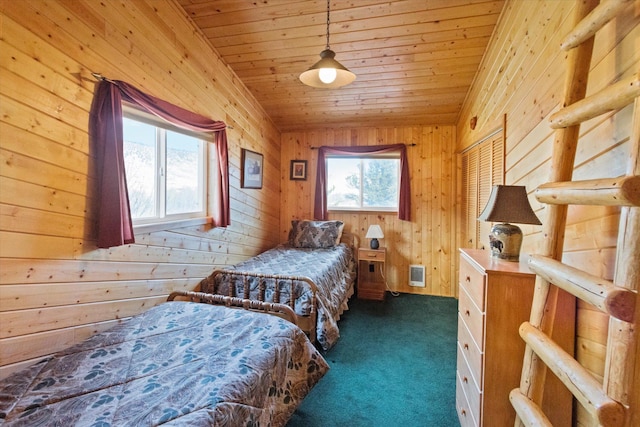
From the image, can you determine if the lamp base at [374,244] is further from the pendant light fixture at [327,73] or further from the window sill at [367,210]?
the pendant light fixture at [327,73]

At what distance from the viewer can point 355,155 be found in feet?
13.6

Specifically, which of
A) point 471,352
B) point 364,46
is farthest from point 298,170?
point 471,352

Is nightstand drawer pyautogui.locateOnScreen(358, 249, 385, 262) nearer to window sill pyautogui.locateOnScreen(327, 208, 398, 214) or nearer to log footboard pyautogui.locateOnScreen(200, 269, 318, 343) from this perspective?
window sill pyautogui.locateOnScreen(327, 208, 398, 214)

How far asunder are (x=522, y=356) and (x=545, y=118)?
1.24m

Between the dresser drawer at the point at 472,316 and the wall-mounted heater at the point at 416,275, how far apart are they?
230cm

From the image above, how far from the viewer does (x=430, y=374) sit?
7.28ft

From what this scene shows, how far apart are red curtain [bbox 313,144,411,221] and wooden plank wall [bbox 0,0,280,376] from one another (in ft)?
6.62

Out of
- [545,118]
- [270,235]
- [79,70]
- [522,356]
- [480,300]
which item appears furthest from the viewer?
[270,235]

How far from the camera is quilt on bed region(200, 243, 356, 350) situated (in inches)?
94.9

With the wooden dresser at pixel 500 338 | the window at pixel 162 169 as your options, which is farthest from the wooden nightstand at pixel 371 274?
the wooden dresser at pixel 500 338

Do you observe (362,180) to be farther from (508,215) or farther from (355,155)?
(508,215)

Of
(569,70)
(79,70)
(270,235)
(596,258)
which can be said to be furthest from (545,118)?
(270,235)

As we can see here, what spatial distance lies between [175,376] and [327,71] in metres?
1.86

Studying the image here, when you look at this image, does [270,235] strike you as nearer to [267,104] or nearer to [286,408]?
[267,104]
